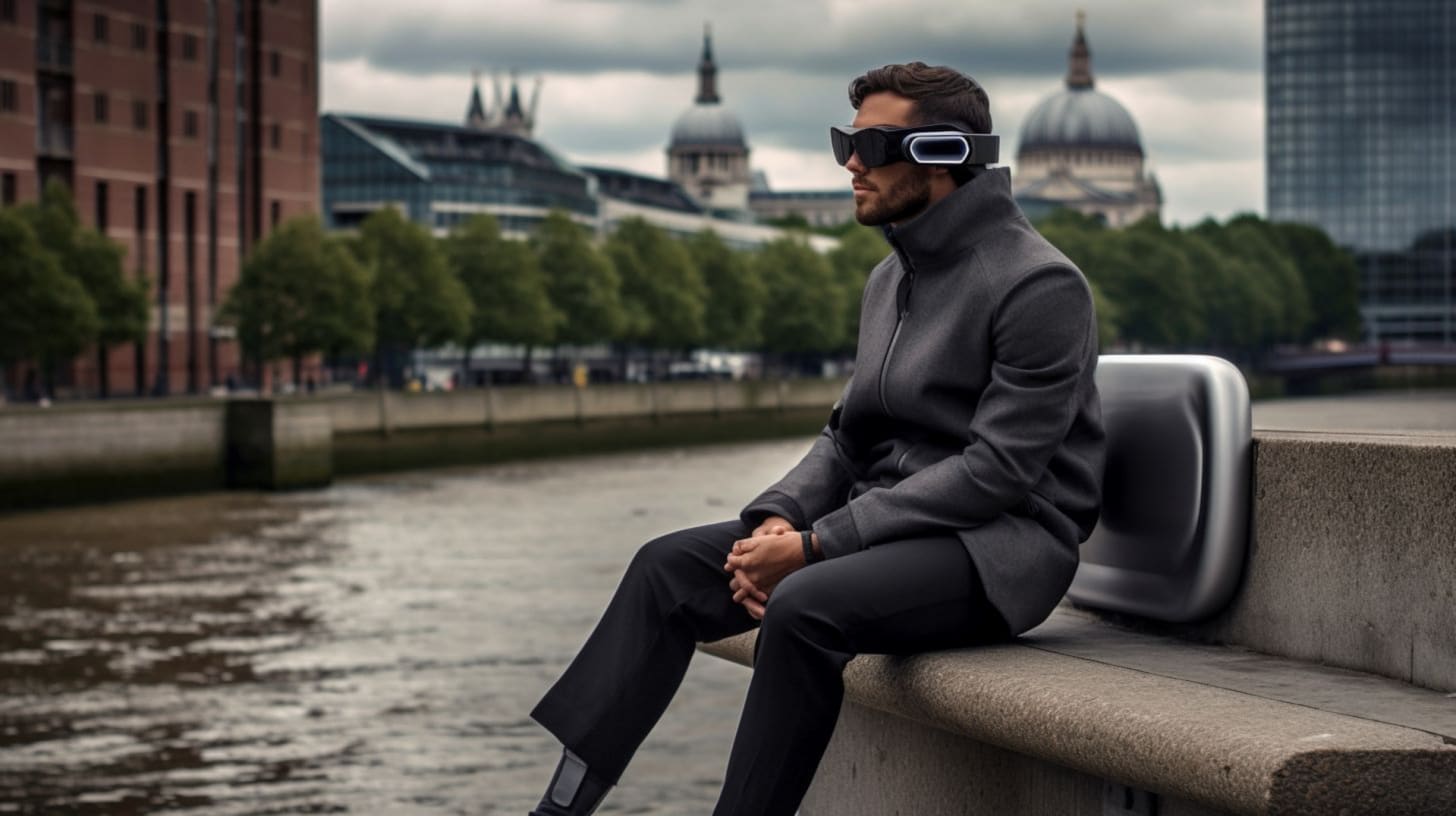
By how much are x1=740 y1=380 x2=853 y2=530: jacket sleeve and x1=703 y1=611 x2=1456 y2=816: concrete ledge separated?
1.15 ft

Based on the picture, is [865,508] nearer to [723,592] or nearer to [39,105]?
[723,592]

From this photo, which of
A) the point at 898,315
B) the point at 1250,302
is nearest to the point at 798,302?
the point at 1250,302

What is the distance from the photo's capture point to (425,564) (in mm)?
30234

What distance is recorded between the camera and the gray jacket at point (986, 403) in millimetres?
4020

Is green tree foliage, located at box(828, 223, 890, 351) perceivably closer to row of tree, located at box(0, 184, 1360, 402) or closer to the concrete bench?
row of tree, located at box(0, 184, 1360, 402)

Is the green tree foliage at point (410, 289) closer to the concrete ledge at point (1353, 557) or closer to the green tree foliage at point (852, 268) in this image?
the green tree foliage at point (852, 268)

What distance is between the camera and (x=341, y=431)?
54.7 metres

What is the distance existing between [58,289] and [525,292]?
20.6m

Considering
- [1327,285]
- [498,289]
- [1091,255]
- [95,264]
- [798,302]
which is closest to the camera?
[95,264]

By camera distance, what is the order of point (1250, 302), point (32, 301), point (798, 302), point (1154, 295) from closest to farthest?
point (32, 301), point (798, 302), point (1154, 295), point (1250, 302)

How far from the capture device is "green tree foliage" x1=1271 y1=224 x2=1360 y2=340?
13825 cm

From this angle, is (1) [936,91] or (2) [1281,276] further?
(2) [1281,276]

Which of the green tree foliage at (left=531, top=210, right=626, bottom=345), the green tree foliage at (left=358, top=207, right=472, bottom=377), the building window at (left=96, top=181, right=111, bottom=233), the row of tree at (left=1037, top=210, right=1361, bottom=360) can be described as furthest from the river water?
the row of tree at (left=1037, top=210, right=1361, bottom=360)

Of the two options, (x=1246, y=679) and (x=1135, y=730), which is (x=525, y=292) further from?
(x=1135, y=730)
